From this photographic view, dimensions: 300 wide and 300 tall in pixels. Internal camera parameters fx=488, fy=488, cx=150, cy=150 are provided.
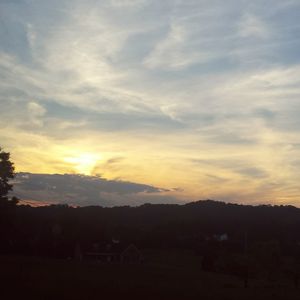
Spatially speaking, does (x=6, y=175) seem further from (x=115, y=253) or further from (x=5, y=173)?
(x=115, y=253)

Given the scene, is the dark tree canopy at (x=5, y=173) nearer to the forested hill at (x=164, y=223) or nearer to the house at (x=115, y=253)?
the forested hill at (x=164, y=223)

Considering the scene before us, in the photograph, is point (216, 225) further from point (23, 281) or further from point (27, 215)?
point (23, 281)

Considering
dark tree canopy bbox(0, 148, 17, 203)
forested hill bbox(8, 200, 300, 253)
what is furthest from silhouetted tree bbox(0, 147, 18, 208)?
forested hill bbox(8, 200, 300, 253)

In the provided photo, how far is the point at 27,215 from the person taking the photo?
333 ft

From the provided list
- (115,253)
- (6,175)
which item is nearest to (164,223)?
(115,253)

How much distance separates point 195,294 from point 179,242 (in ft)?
303

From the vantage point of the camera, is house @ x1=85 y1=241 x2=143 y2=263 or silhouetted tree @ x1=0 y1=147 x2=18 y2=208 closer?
silhouetted tree @ x1=0 y1=147 x2=18 y2=208

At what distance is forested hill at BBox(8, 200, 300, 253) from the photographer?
99.2 metres

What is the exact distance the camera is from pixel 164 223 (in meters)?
137

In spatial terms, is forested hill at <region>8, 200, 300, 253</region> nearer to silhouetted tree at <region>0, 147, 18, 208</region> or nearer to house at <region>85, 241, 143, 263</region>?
house at <region>85, 241, 143, 263</region>

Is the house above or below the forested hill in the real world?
below

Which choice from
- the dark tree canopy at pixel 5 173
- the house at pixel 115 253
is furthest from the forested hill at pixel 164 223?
the dark tree canopy at pixel 5 173

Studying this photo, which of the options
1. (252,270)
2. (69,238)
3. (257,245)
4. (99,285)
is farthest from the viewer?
(69,238)

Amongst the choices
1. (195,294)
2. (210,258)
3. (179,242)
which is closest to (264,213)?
(179,242)
